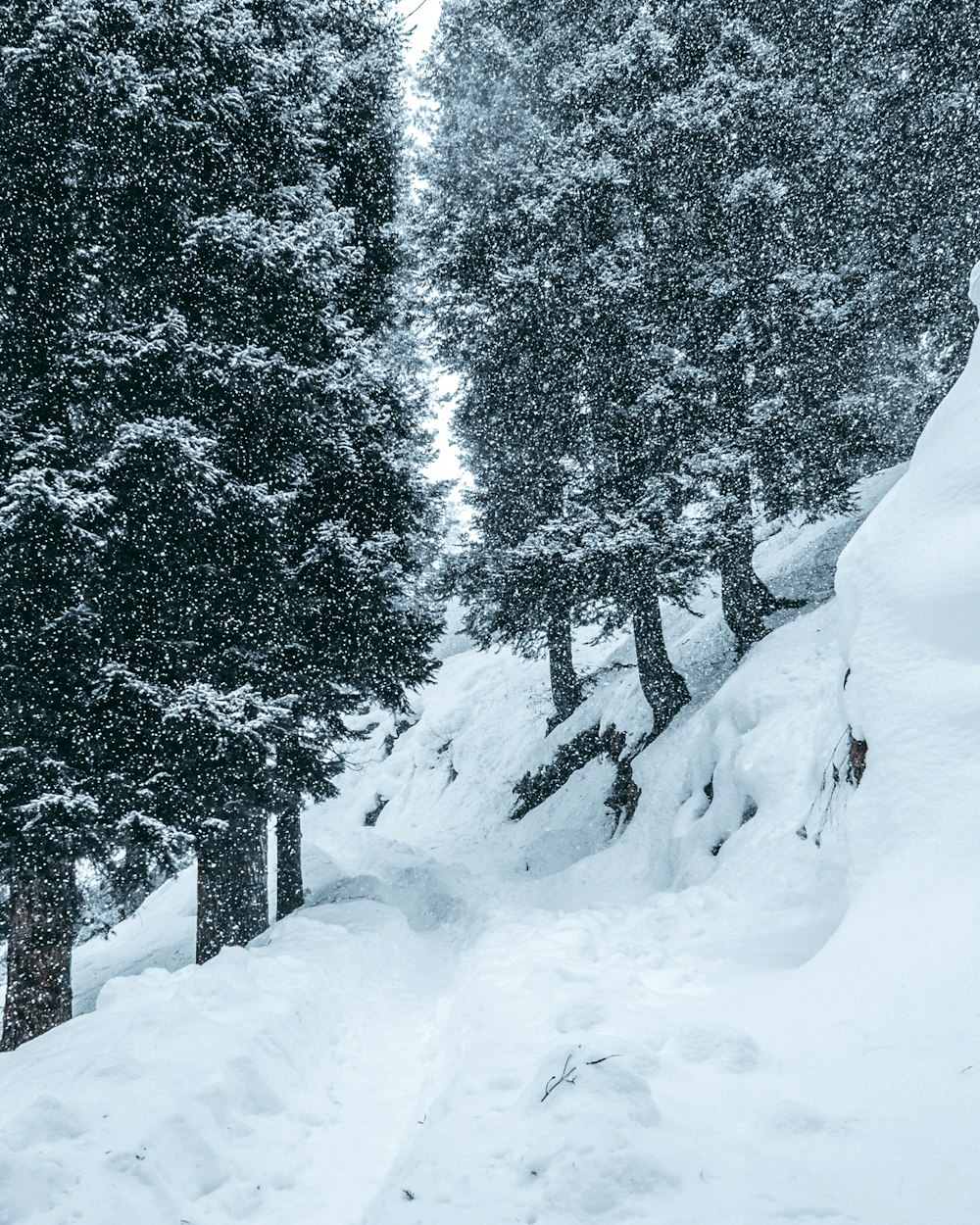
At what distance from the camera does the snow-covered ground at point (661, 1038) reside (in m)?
2.44

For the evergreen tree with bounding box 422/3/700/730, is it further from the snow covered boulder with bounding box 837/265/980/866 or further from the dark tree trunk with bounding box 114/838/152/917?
the dark tree trunk with bounding box 114/838/152/917

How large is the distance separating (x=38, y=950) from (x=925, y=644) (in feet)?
25.3

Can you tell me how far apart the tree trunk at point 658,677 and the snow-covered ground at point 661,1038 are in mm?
3317

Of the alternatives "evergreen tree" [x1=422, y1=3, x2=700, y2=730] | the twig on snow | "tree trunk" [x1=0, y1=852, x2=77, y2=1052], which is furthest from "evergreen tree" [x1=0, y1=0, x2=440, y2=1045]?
the twig on snow

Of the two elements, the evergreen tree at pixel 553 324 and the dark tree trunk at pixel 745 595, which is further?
the dark tree trunk at pixel 745 595

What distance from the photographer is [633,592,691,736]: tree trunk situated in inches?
460

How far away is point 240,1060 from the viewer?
3.66 metres

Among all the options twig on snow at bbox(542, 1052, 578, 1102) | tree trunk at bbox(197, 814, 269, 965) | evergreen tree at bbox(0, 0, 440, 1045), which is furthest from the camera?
tree trunk at bbox(197, 814, 269, 965)

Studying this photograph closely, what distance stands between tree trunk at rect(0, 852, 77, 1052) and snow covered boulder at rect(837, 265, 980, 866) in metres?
6.58

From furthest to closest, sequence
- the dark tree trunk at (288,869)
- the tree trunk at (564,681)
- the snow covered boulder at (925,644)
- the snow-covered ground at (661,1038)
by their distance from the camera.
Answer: the tree trunk at (564,681) < the dark tree trunk at (288,869) < the snow covered boulder at (925,644) < the snow-covered ground at (661,1038)

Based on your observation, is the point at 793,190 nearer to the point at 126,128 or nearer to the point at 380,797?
the point at 126,128

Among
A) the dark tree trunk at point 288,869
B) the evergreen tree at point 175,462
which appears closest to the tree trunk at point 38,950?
the evergreen tree at point 175,462

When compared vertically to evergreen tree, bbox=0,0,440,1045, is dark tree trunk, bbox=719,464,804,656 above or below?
below

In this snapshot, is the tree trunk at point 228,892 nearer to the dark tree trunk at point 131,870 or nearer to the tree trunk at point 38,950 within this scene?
the dark tree trunk at point 131,870
